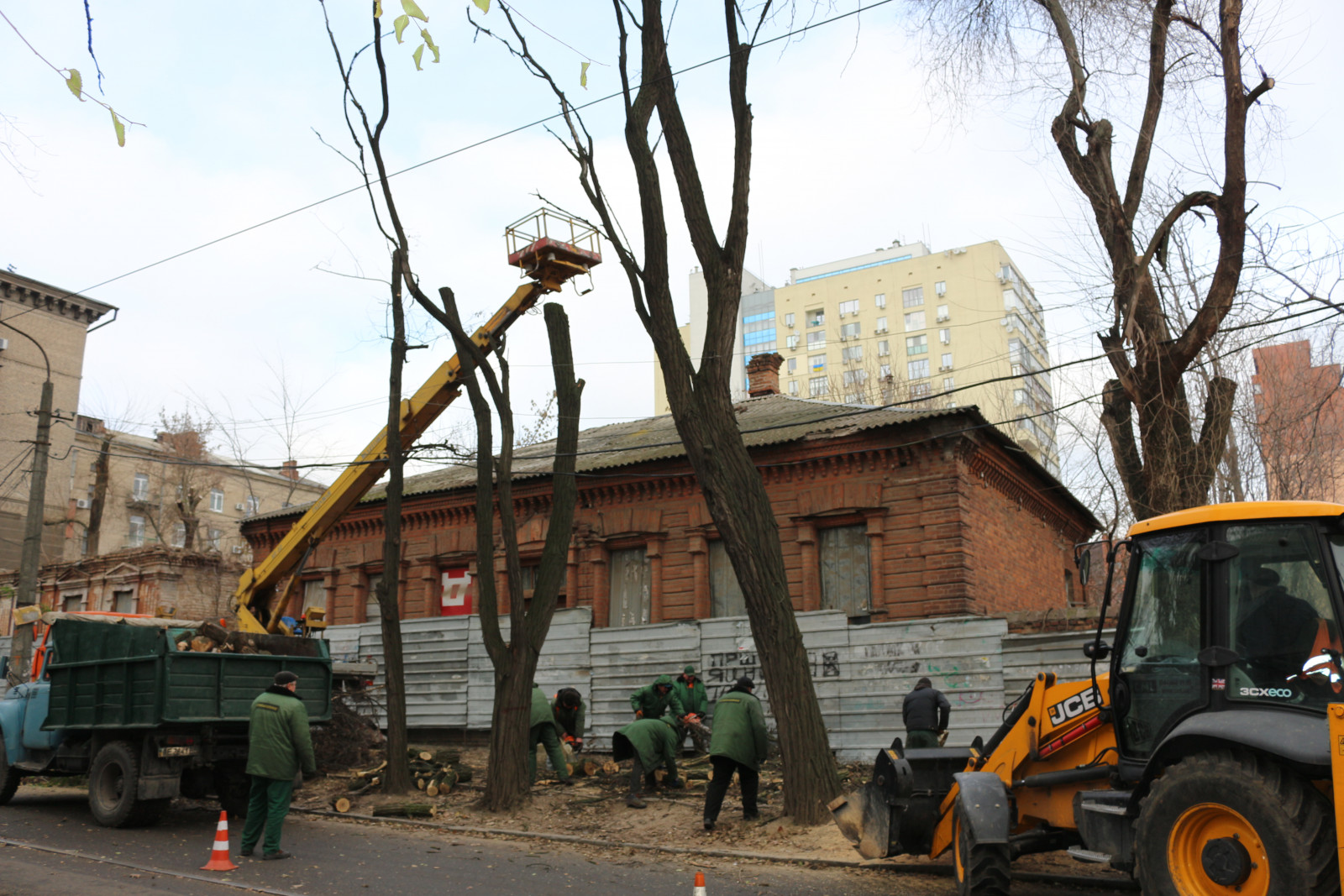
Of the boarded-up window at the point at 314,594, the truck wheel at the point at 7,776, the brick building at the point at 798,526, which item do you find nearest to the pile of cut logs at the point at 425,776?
the brick building at the point at 798,526

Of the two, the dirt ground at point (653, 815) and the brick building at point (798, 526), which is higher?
the brick building at point (798, 526)

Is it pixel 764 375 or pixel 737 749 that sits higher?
pixel 764 375

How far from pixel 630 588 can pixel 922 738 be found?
861 centimetres

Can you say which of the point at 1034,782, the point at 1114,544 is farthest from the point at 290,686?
the point at 1114,544

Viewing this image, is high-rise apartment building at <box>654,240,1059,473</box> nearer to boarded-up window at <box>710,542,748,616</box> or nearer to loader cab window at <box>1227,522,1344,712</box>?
boarded-up window at <box>710,542,748,616</box>

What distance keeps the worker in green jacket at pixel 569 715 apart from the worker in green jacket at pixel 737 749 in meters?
4.25

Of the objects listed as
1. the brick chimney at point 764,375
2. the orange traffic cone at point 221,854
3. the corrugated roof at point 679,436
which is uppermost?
the brick chimney at point 764,375

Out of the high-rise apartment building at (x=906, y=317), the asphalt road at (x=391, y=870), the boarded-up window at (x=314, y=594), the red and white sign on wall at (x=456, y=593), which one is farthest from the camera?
the high-rise apartment building at (x=906, y=317)

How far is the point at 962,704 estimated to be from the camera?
13320mm

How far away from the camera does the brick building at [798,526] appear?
1666 cm

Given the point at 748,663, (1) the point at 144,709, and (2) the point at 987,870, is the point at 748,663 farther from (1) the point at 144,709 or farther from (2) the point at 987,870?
(2) the point at 987,870

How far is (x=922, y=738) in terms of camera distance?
1234 cm

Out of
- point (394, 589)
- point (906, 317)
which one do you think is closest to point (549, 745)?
point (394, 589)

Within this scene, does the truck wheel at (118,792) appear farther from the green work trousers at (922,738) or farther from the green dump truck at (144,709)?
the green work trousers at (922,738)
